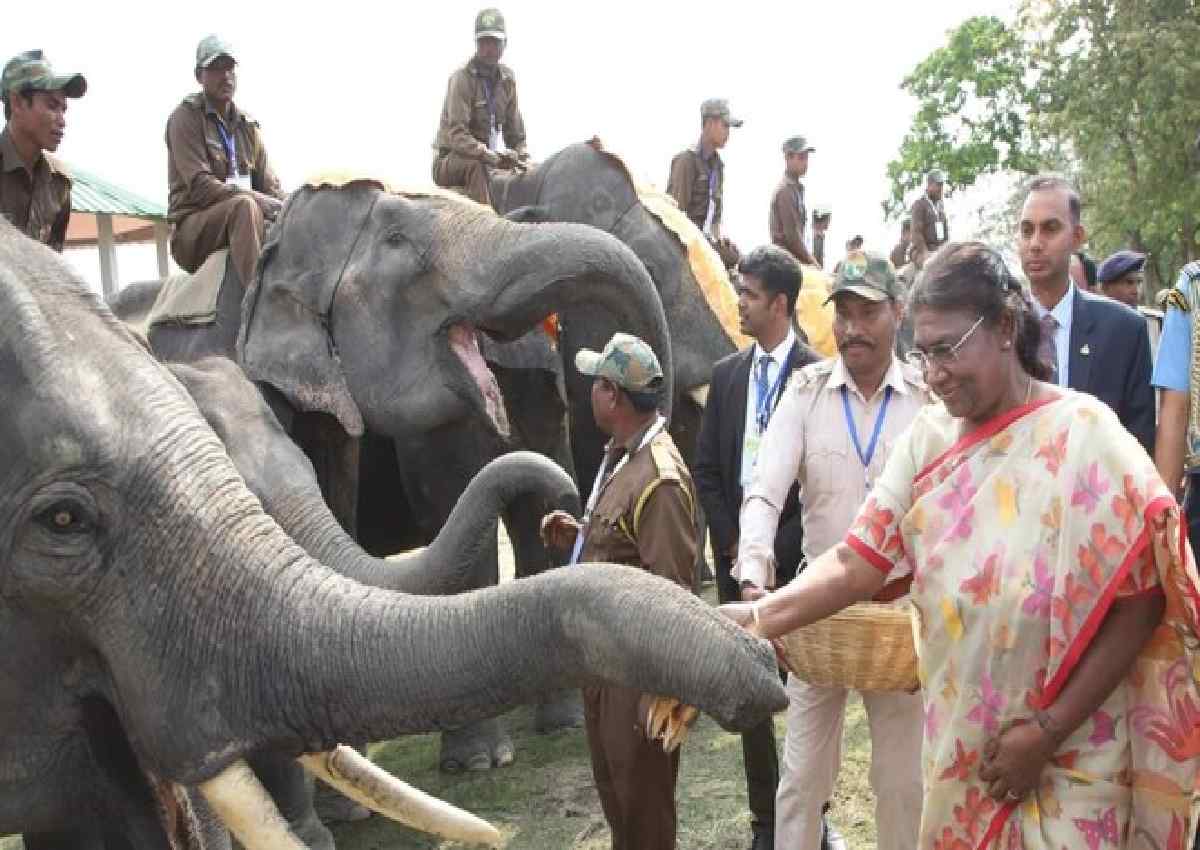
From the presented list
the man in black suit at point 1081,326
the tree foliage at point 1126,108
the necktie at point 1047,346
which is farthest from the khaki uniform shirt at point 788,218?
the tree foliage at point 1126,108

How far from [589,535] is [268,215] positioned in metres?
3.36

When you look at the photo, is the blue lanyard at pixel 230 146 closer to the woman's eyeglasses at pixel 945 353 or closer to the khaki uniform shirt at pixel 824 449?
Answer: the khaki uniform shirt at pixel 824 449

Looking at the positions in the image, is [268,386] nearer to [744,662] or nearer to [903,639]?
[903,639]

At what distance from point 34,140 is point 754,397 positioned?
2906 mm

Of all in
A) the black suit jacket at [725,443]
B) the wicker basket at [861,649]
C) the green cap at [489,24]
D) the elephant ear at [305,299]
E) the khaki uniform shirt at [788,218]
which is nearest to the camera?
the wicker basket at [861,649]

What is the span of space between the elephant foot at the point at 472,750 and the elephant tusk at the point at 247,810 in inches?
162

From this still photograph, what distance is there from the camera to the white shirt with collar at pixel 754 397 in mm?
5555

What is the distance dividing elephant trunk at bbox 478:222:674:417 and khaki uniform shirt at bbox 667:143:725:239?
4.51 metres

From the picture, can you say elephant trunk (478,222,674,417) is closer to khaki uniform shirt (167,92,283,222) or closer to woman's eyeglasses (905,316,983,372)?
khaki uniform shirt (167,92,283,222)

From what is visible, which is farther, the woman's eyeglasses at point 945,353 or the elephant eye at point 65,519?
the woman's eyeglasses at point 945,353

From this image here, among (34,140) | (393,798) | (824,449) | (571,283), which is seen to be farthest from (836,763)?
(34,140)

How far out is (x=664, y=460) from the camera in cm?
458

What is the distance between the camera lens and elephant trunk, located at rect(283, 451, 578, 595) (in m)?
4.07

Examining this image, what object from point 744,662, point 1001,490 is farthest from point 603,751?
point 744,662
